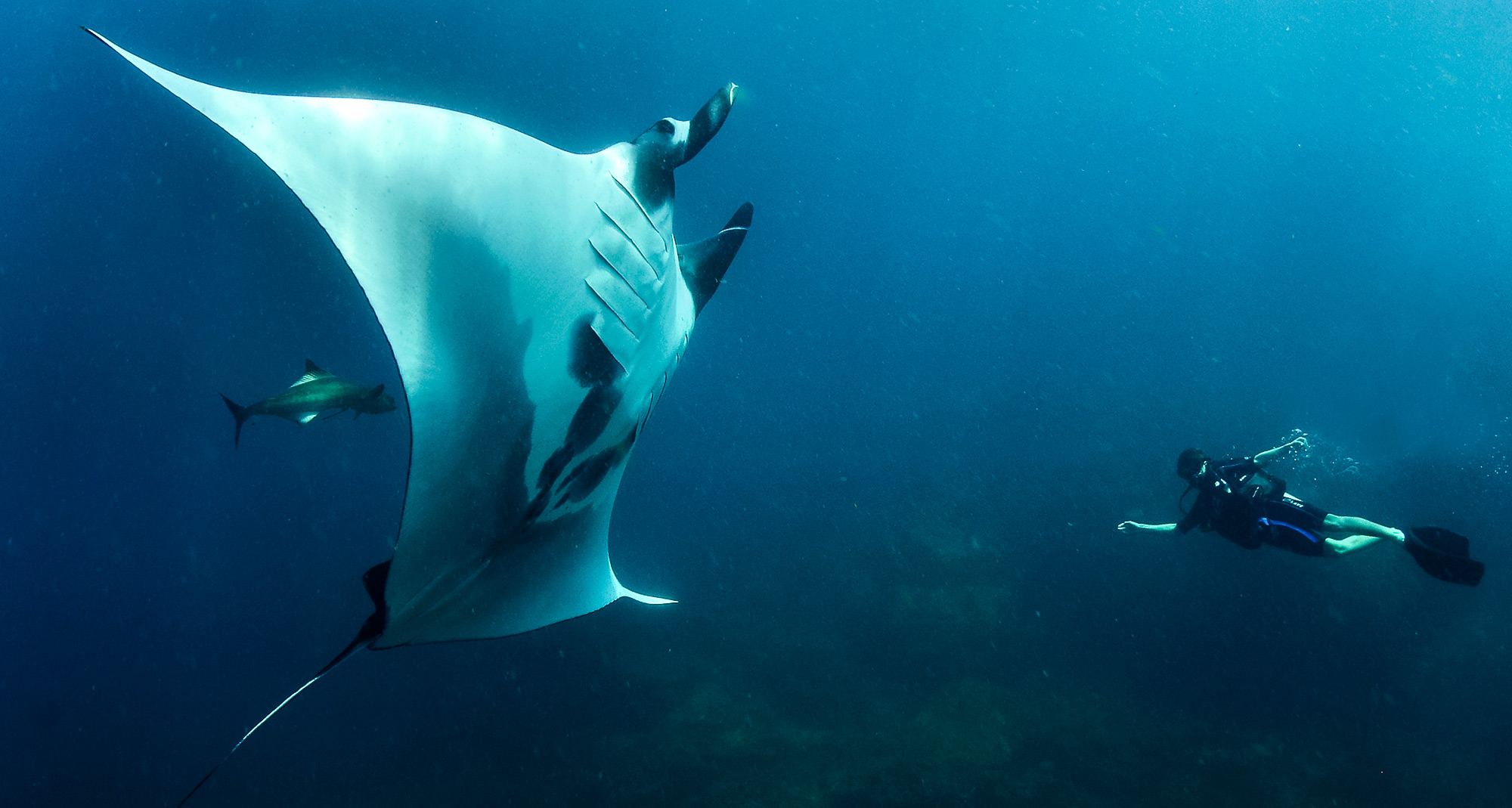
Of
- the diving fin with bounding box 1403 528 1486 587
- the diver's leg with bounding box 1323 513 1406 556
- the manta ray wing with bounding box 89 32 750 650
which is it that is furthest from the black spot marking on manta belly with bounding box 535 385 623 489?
the diving fin with bounding box 1403 528 1486 587

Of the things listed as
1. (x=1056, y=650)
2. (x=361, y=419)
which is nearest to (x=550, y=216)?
(x=1056, y=650)

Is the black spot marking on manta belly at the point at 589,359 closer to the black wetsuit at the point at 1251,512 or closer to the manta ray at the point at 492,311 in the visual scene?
the manta ray at the point at 492,311

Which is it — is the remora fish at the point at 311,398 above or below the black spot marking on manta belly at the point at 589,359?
below

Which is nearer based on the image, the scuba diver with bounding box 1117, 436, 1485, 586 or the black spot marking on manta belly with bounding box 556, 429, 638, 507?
the black spot marking on manta belly with bounding box 556, 429, 638, 507

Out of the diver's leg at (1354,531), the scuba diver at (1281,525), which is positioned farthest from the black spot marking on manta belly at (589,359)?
the diver's leg at (1354,531)

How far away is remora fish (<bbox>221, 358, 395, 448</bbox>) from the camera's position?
317 cm

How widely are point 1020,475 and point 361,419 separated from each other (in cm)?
1243

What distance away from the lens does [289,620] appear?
10898 mm

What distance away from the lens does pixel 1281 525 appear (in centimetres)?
552

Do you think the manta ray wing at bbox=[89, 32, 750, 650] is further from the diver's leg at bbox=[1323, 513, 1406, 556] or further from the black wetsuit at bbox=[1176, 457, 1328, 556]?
the diver's leg at bbox=[1323, 513, 1406, 556]

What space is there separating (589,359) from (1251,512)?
5848mm

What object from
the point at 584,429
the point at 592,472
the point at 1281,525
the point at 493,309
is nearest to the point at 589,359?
the point at 584,429

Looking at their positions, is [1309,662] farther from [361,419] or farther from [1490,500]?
[361,419]

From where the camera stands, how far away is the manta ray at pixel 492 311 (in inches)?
56.5
